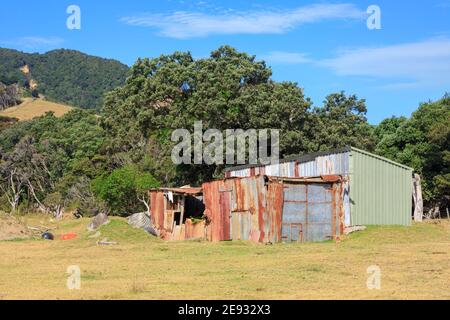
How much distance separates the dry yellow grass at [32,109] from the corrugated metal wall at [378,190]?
90.2 meters

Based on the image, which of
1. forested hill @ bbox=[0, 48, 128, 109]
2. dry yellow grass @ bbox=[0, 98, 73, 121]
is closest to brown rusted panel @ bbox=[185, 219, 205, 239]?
dry yellow grass @ bbox=[0, 98, 73, 121]

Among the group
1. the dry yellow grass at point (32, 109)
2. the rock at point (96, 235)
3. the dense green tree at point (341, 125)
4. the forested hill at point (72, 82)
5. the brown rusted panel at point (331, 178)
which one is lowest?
the rock at point (96, 235)

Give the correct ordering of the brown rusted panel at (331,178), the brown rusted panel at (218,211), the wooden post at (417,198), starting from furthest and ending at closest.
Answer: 1. the wooden post at (417,198)
2. the brown rusted panel at (218,211)
3. the brown rusted panel at (331,178)

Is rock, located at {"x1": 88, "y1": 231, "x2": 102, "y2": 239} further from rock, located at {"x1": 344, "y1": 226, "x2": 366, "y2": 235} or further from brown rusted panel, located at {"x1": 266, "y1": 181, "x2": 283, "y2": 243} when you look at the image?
rock, located at {"x1": 344, "y1": 226, "x2": 366, "y2": 235}

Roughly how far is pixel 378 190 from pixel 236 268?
13153 millimetres

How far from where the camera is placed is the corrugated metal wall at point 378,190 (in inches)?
1164

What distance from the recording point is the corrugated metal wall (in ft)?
97.0

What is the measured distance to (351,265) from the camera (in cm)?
1927

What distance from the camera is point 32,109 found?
120125mm

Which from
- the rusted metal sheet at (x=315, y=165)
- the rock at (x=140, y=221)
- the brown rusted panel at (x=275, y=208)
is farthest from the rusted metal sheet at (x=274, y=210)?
the rock at (x=140, y=221)

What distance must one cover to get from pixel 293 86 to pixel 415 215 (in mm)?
15897

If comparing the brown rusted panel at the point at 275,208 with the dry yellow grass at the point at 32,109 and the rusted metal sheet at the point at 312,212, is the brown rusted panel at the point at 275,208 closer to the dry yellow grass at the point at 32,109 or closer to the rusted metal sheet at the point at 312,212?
the rusted metal sheet at the point at 312,212
